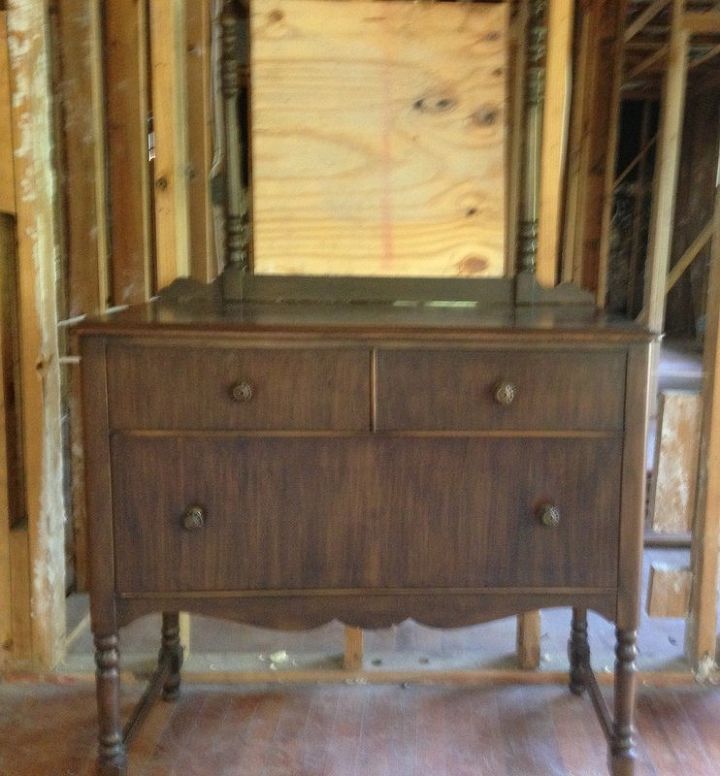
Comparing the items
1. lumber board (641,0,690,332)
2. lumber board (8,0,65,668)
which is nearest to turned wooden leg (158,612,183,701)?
lumber board (8,0,65,668)

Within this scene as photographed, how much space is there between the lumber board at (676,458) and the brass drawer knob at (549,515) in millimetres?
705

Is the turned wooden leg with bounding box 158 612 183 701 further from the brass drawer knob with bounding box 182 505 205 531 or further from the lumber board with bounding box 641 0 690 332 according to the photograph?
the lumber board with bounding box 641 0 690 332

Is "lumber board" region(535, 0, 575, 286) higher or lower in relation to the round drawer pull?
higher

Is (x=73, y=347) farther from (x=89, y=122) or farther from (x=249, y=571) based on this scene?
(x=249, y=571)

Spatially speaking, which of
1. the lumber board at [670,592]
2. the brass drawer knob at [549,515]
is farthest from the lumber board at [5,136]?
the lumber board at [670,592]

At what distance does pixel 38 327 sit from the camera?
1.98m

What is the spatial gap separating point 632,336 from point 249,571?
815 mm

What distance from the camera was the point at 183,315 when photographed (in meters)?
1.62

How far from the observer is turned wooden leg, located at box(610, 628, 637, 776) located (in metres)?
1.56

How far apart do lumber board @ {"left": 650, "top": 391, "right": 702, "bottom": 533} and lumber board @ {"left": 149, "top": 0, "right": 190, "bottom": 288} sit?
1.27 m

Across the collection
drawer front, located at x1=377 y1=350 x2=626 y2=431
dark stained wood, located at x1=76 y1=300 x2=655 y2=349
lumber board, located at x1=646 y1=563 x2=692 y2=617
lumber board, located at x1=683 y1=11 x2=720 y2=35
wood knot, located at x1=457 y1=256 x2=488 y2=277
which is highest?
lumber board, located at x1=683 y1=11 x2=720 y2=35

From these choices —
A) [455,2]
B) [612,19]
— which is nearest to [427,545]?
[455,2]

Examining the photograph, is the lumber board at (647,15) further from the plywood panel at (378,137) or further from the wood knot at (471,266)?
the wood knot at (471,266)

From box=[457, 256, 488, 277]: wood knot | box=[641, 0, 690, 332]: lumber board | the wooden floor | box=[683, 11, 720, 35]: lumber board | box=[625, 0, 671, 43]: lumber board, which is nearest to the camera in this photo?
the wooden floor
